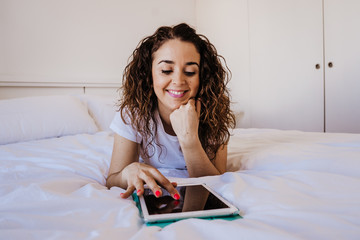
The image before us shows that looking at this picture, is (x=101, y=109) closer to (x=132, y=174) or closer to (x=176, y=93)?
(x=176, y=93)

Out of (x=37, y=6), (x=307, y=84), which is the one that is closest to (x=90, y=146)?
(x=37, y=6)

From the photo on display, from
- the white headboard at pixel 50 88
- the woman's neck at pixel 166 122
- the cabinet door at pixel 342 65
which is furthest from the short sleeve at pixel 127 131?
the cabinet door at pixel 342 65

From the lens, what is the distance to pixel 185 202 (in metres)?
0.63

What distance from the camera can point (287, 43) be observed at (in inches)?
104

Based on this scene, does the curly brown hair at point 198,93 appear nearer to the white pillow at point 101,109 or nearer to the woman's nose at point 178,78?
the woman's nose at point 178,78

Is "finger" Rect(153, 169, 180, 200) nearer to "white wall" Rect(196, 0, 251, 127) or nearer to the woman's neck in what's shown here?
the woman's neck

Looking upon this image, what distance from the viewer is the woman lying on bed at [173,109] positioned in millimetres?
1021

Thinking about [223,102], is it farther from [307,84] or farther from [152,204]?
[307,84]

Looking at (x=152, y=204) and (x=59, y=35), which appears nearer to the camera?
(x=152, y=204)

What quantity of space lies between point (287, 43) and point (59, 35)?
2.15 meters

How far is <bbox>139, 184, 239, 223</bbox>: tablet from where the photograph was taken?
55 centimetres

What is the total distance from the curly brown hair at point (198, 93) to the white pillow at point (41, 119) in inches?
32.8

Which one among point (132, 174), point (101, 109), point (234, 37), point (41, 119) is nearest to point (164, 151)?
point (132, 174)

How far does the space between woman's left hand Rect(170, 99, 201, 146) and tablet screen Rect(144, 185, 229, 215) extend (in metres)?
0.31
